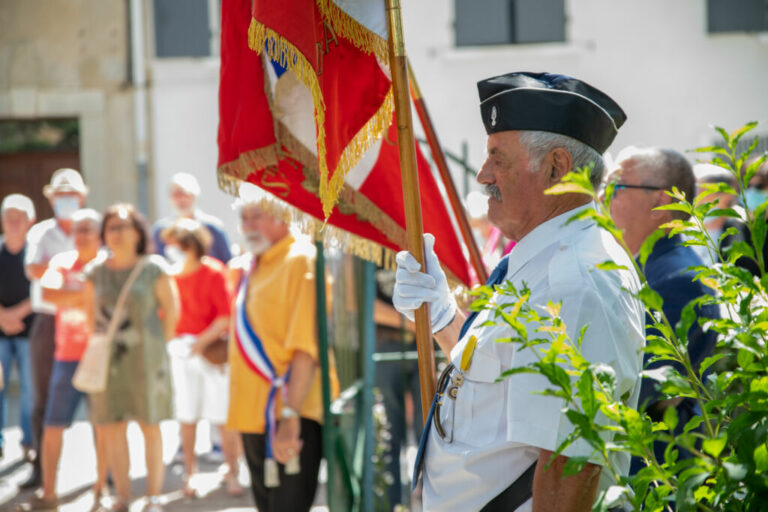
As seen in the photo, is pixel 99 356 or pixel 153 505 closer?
pixel 99 356

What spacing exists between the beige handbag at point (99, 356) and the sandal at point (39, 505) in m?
0.86

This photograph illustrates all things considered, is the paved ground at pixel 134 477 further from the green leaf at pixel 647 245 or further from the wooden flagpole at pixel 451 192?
the green leaf at pixel 647 245

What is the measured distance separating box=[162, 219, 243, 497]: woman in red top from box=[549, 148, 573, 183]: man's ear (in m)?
4.38

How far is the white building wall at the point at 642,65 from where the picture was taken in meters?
13.1

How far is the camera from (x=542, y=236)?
2051mm

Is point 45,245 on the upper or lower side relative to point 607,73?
lower

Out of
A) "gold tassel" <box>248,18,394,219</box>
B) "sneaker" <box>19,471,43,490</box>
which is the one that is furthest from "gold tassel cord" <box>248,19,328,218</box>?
"sneaker" <box>19,471,43,490</box>

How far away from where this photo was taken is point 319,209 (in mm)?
3012

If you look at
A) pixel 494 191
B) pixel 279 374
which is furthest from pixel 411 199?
pixel 279 374

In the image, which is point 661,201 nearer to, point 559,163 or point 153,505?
point 559,163

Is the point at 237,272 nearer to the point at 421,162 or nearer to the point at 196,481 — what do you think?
the point at 196,481

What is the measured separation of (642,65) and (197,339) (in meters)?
8.89

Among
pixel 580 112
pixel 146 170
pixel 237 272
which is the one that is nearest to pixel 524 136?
pixel 580 112

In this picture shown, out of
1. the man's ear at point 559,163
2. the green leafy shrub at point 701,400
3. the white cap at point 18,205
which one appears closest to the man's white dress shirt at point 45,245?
the white cap at point 18,205
